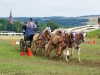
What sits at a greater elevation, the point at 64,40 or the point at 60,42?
the point at 64,40

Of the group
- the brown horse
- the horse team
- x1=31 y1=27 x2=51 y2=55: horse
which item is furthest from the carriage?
the brown horse

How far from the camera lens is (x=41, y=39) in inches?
790

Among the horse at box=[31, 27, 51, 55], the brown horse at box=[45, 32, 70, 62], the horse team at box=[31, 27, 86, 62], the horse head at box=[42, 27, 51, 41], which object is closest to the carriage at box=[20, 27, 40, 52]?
the horse at box=[31, 27, 51, 55]

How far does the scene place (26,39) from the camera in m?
22.2

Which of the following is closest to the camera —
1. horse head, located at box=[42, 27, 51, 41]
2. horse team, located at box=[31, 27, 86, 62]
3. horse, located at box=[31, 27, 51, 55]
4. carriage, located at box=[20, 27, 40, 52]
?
horse team, located at box=[31, 27, 86, 62]

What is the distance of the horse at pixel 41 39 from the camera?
1960 cm

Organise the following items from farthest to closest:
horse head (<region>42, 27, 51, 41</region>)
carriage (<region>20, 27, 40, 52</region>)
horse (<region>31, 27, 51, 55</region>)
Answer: carriage (<region>20, 27, 40, 52</region>) < horse (<region>31, 27, 51, 55</region>) < horse head (<region>42, 27, 51, 41</region>)

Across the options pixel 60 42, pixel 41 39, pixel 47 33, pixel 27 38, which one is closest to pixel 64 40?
pixel 60 42

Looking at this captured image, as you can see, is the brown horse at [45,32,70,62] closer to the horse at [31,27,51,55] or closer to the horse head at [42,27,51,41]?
the horse head at [42,27,51,41]

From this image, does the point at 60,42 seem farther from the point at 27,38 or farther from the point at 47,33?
the point at 27,38

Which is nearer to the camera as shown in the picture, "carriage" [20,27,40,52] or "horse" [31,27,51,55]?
"horse" [31,27,51,55]

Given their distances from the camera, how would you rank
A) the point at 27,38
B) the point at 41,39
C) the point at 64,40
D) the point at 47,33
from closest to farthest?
the point at 64,40 < the point at 47,33 < the point at 41,39 < the point at 27,38

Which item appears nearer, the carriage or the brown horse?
the brown horse

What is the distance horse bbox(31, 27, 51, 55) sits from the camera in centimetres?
1960
